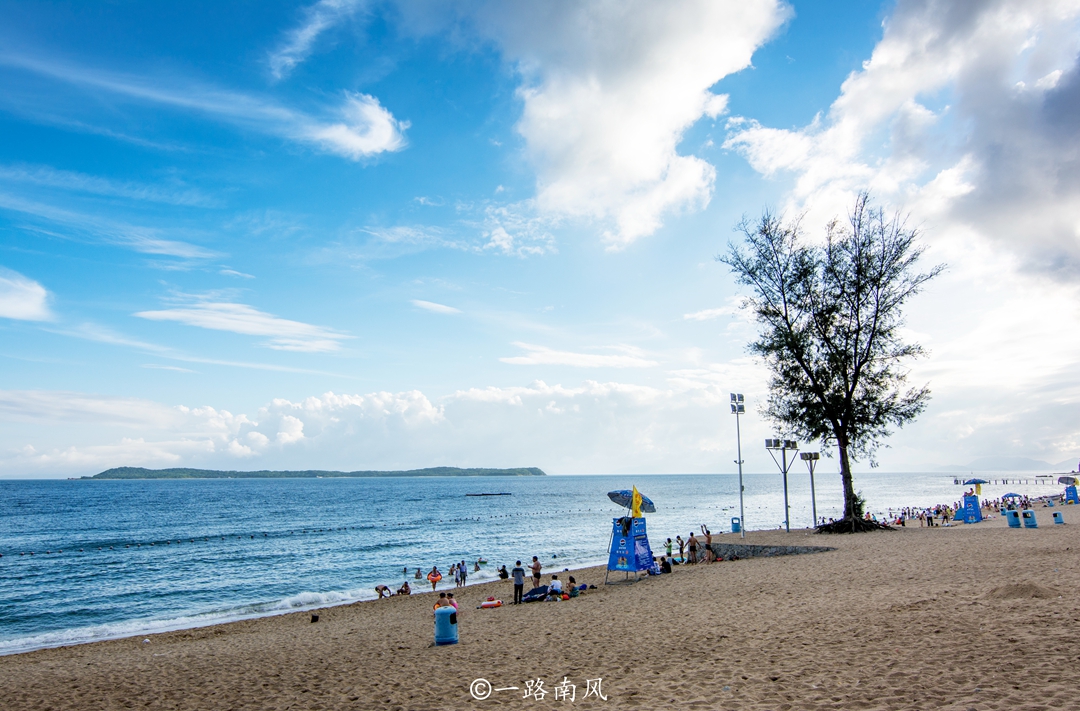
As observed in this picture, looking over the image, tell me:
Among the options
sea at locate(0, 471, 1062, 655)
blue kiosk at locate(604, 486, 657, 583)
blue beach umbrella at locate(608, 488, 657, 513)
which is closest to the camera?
blue kiosk at locate(604, 486, 657, 583)

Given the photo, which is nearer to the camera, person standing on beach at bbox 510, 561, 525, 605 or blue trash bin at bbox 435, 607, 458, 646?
blue trash bin at bbox 435, 607, 458, 646

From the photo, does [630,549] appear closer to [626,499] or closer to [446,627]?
[626,499]

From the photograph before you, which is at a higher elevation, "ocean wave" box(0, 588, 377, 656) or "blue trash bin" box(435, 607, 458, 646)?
"blue trash bin" box(435, 607, 458, 646)

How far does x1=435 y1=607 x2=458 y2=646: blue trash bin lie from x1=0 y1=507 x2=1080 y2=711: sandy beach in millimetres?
258

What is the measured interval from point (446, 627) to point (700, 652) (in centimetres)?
562

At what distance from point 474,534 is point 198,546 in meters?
23.7

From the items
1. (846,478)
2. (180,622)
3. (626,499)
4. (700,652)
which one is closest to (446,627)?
(700,652)

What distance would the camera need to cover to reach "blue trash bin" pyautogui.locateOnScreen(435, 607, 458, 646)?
1237 centimetres

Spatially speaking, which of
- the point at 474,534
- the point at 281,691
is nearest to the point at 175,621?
the point at 281,691

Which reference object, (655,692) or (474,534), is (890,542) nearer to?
(655,692)

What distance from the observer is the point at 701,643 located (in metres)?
10.0

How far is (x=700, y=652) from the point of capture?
943 cm

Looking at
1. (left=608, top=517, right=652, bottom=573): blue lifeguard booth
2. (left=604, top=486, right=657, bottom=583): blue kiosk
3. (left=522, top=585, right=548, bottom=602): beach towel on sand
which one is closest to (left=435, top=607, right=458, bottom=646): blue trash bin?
(left=522, top=585, right=548, bottom=602): beach towel on sand

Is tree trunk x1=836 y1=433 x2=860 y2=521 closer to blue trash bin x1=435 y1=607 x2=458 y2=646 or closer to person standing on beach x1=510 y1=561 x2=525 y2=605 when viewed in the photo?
person standing on beach x1=510 y1=561 x2=525 y2=605
